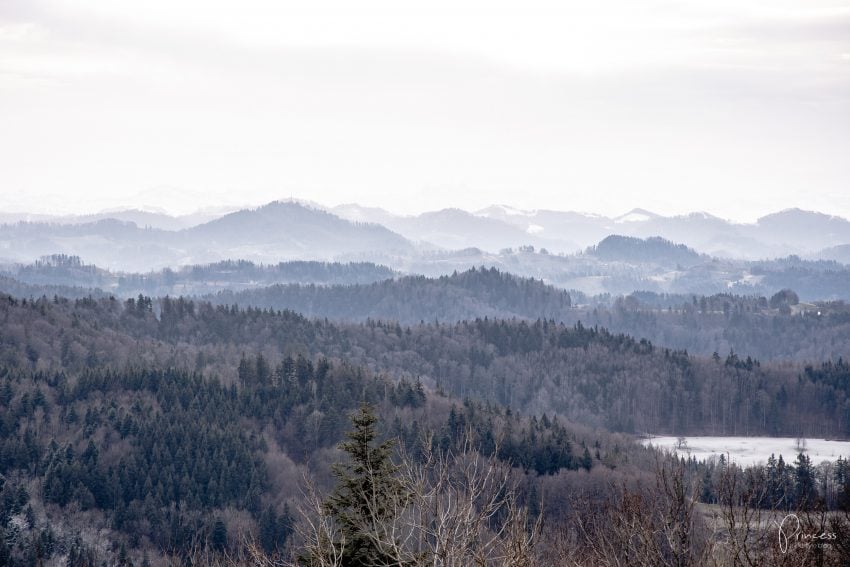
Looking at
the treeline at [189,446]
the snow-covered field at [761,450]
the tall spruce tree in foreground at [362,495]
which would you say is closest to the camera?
the tall spruce tree in foreground at [362,495]

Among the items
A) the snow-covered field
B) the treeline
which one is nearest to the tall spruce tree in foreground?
the treeline

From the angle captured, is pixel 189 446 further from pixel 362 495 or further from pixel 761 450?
pixel 362 495

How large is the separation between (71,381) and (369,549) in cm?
14899

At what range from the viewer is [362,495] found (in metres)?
27.0

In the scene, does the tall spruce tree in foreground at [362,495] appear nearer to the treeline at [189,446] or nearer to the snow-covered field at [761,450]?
the treeline at [189,446]

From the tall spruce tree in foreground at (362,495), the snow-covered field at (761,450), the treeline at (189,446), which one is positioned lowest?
the snow-covered field at (761,450)

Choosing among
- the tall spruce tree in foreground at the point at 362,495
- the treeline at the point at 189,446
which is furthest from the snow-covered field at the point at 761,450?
the tall spruce tree in foreground at the point at 362,495

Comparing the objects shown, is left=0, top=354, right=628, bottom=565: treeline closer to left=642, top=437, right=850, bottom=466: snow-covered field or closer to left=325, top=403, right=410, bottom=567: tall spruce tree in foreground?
left=642, top=437, right=850, bottom=466: snow-covered field

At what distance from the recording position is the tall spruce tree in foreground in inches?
1059

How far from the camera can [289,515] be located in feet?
397

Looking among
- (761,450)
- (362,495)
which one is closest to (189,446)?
(761,450)

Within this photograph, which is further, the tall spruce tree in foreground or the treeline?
the treeline

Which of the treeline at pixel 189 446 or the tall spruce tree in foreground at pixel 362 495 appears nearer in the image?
the tall spruce tree in foreground at pixel 362 495

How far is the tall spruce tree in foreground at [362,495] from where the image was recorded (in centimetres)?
2691
